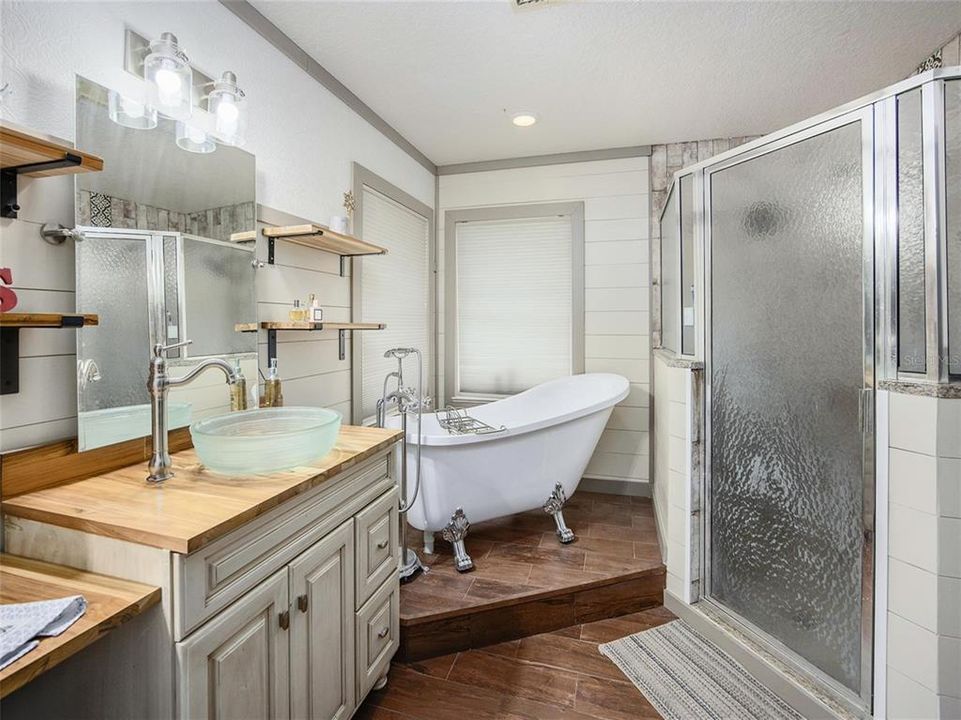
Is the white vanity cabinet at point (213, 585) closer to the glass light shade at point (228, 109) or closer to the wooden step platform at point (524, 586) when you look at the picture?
the wooden step platform at point (524, 586)

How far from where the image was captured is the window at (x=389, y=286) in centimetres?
257

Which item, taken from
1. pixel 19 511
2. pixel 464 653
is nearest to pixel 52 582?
pixel 19 511

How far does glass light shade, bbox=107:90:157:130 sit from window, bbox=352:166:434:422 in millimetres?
1109

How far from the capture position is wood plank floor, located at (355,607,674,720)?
5.28 feet

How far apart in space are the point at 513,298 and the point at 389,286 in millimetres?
969

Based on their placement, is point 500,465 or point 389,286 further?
point 389,286

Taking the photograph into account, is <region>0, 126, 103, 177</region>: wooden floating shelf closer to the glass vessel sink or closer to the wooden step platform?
the glass vessel sink

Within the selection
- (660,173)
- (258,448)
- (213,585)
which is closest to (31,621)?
(213,585)

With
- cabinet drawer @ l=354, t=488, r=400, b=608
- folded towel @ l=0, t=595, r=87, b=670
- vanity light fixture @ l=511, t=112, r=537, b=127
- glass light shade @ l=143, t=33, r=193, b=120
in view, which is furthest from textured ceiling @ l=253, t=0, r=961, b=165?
folded towel @ l=0, t=595, r=87, b=670

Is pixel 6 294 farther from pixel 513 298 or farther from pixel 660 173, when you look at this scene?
pixel 660 173

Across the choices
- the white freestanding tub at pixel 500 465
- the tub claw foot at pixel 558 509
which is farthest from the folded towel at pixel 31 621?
the tub claw foot at pixel 558 509

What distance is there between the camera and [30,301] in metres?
1.15

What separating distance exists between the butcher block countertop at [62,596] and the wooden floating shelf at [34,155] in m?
0.89

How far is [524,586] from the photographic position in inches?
81.8
